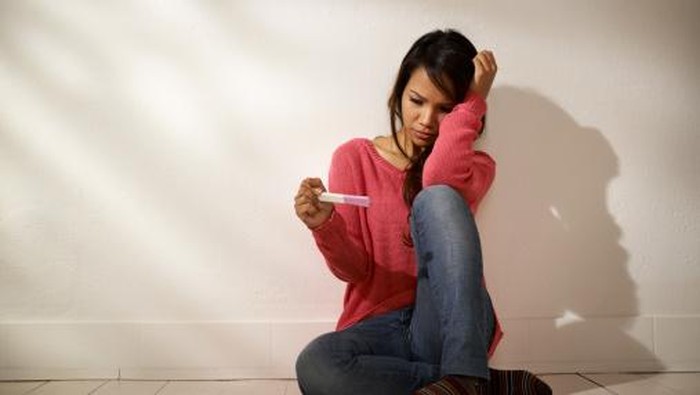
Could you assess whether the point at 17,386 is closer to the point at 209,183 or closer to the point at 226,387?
the point at 226,387

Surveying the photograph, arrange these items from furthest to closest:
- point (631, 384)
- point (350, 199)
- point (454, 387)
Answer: point (631, 384), point (350, 199), point (454, 387)

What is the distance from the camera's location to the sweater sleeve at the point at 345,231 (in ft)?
2.50

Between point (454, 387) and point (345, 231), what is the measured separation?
12.7 inches

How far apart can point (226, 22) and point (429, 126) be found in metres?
0.49

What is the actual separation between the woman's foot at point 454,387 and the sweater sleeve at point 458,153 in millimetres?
290

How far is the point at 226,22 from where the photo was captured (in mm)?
941

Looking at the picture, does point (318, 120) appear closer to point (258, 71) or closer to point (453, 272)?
point (258, 71)

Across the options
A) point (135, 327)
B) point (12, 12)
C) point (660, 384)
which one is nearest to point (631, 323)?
point (660, 384)

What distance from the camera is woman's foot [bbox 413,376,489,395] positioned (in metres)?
0.53

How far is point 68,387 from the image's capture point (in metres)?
0.88

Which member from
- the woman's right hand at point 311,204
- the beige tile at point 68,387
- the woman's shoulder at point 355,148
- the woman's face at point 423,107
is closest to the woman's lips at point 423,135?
the woman's face at point 423,107

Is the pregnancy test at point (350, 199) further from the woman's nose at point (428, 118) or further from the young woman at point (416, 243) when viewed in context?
the woman's nose at point (428, 118)

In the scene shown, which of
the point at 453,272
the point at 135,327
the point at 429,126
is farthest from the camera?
the point at 135,327

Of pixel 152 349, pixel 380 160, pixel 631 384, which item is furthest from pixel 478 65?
pixel 152 349
